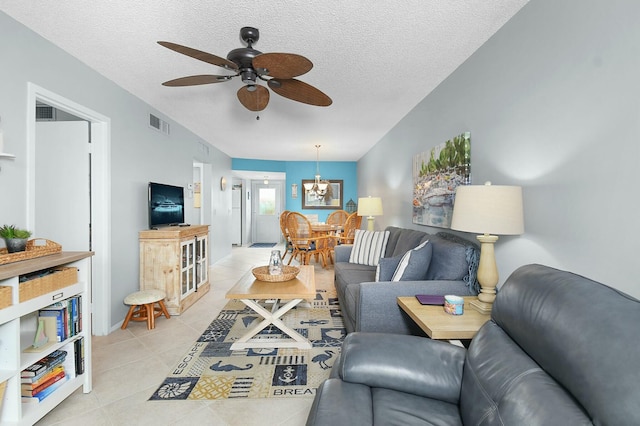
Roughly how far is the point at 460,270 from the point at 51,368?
105 inches

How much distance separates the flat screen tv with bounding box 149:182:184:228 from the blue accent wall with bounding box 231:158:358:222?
3404 mm

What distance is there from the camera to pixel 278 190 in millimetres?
9750

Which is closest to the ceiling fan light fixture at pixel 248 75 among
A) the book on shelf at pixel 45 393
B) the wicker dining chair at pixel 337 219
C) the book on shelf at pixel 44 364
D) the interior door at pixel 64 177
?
the interior door at pixel 64 177

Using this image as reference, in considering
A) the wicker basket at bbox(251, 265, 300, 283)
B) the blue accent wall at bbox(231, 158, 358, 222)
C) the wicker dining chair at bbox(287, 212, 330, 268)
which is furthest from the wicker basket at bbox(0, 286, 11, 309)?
the blue accent wall at bbox(231, 158, 358, 222)

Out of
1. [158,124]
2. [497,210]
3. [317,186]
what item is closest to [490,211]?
[497,210]

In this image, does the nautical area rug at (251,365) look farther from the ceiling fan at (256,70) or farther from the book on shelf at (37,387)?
the ceiling fan at (256,70)

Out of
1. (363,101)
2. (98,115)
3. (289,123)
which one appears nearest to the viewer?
(98,115)

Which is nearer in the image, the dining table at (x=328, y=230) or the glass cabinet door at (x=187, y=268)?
the glass cabinet door at (x=187, y=268)

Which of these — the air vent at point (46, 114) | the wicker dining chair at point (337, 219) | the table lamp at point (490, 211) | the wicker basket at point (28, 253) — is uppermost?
the air vent at point (46, 114)

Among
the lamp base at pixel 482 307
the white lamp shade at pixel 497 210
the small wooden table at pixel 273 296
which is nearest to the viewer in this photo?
the white lamp shade at pixel 497 210

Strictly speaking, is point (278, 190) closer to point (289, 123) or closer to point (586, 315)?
point (289, 123)

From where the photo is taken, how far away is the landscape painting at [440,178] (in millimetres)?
2477

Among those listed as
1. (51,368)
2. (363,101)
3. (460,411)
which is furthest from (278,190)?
(460,411)

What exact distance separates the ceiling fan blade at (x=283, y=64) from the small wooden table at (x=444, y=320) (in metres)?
1.51
